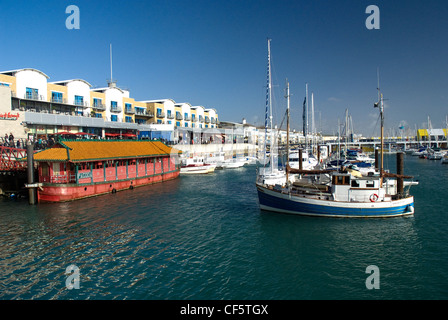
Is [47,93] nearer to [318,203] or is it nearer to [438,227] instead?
[318,203]

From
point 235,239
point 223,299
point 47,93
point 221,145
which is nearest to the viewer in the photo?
point 223,299

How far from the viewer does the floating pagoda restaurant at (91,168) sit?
35750 millimetres

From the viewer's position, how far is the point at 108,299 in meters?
14.7

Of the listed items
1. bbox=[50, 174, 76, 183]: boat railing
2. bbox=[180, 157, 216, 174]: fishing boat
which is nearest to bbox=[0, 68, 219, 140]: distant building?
bbox=[180, 157, 216, 174]: fishing boat

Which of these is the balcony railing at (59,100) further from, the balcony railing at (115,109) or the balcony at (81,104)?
the balcony railing at (115,109)

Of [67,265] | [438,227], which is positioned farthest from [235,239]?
[438,227]

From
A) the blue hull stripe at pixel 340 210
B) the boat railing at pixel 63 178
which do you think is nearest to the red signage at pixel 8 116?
the boat railing at pixel 63 178

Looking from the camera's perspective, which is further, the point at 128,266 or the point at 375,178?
the point at 375,178

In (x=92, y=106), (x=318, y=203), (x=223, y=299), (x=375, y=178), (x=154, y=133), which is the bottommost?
(x=223, y=299)

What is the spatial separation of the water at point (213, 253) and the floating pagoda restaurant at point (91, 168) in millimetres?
3533

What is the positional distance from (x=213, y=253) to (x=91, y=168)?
26.0 m

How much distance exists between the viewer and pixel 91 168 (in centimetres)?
3909

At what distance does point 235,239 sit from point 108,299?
10736 millimetres

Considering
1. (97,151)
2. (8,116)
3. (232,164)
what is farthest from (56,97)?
(232,164)
